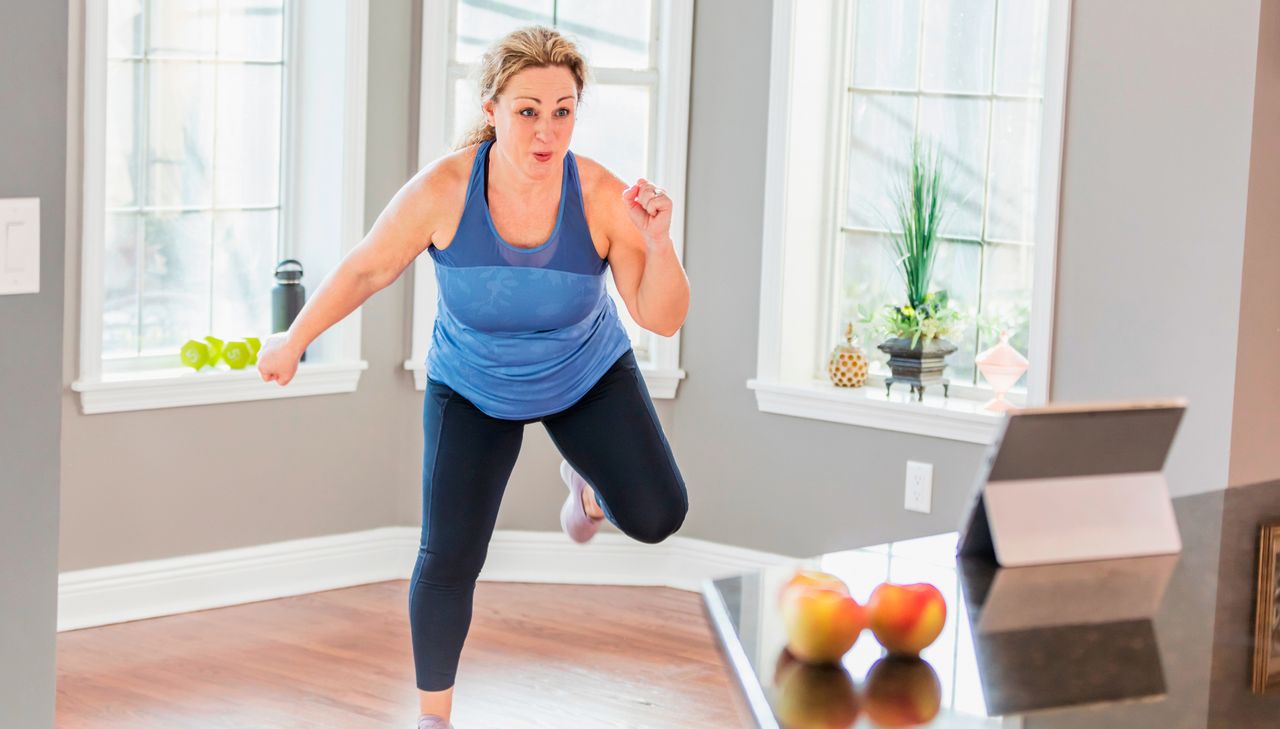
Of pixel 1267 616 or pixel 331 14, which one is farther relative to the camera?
pixel 331 14

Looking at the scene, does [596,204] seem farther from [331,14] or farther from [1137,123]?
[331,14]

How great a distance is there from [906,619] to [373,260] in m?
1.80

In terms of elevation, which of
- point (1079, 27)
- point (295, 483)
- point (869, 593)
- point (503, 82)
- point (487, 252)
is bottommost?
point (295, 483)

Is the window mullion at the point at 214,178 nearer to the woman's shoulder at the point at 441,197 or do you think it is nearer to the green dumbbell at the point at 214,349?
the green dumbbell at the point at 214,349

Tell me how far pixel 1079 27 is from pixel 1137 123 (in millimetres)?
279

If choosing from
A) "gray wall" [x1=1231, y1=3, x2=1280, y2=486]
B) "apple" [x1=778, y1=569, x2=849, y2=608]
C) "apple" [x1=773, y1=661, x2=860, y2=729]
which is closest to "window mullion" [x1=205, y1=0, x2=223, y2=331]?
"gray wall" [x1=1231, y1=3, x2=1280, y2=486]

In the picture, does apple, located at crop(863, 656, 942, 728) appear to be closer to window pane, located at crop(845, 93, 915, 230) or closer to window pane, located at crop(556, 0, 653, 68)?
window pane, located at crop(845, 93, 915, 230)

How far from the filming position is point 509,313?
8.90 feet

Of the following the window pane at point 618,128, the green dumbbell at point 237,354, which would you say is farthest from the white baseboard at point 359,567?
the window pane at point 618,128

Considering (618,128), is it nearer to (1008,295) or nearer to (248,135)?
(248,135)

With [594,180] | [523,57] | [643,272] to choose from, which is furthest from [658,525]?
[523,57]

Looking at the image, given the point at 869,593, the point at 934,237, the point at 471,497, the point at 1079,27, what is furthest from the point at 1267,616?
the point at 934,237

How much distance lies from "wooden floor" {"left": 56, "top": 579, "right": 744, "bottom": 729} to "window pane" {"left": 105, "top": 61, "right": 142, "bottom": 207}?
1.16 metres

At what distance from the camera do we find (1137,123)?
3326 millimetres
